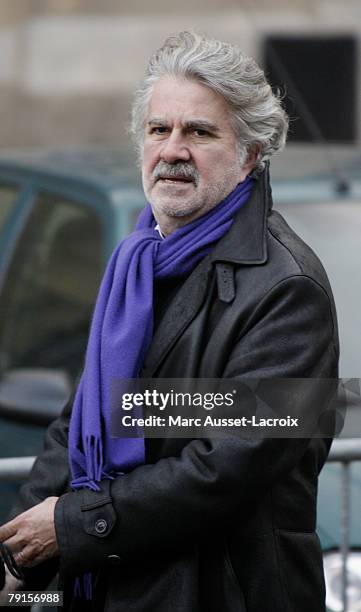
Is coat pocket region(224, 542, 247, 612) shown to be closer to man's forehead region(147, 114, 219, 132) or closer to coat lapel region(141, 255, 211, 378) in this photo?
coat lapel region(141, 255, 211, 378)

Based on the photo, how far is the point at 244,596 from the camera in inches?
106

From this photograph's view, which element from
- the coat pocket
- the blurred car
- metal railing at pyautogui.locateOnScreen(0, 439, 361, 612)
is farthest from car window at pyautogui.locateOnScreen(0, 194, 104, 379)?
the coat pocket

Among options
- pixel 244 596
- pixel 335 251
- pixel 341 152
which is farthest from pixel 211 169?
pixel 341 152

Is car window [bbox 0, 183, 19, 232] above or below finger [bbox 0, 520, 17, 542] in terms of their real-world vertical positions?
above

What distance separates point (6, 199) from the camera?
538 cm

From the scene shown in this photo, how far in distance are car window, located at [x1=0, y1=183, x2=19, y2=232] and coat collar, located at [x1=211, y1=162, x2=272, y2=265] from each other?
2.55m

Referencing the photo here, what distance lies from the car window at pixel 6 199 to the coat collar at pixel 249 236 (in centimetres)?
255

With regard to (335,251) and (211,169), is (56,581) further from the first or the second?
(335,251)

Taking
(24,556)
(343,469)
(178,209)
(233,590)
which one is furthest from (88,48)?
(233,590)

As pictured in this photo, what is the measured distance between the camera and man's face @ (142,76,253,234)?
2828 millimetres

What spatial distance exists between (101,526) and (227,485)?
0.91 feet

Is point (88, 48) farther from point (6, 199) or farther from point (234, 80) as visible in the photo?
point (234, 80)

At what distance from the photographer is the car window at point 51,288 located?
188 inches

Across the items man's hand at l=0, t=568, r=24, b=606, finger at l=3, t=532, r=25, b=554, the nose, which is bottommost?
man's hand at l=0, t=568, r=24, b=606
